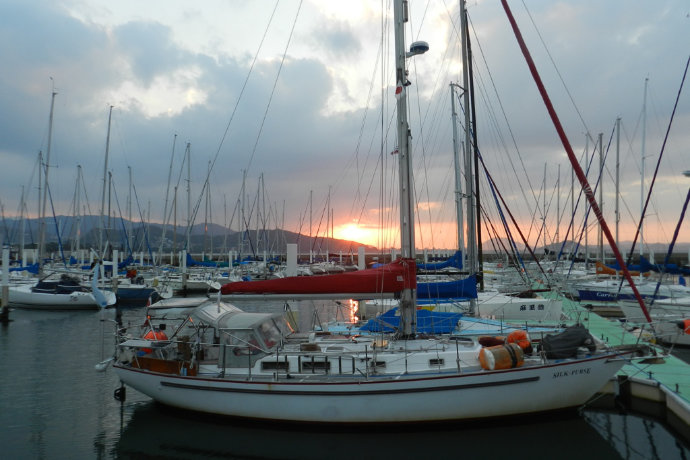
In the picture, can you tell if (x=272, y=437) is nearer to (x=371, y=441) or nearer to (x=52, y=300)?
(x=371, y=441)

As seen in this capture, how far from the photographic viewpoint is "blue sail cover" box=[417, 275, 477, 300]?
14664mm

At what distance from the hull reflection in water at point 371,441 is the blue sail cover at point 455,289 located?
506 centimetres

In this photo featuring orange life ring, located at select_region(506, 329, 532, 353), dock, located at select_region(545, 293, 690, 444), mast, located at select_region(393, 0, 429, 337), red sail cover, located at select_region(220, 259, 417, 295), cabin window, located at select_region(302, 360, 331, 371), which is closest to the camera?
Result: dock, located at select_region(545, 293, 690, 444)

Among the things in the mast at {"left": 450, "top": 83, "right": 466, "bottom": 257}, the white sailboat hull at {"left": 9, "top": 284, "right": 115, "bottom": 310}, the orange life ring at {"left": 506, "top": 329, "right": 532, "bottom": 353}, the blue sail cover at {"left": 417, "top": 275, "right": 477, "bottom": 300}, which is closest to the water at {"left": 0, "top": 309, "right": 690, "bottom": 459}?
the orange life ring at {"left": 506, "top": 329, "right": 532, "bottom": 353}

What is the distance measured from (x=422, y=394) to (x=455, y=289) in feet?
20.8

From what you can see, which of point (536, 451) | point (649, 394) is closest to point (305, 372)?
point (536, 451)

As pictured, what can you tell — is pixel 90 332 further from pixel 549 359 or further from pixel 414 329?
pixel 549 359

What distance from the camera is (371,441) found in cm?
923

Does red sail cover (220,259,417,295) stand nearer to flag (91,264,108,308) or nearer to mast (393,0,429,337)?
mast (393,0,429,337)

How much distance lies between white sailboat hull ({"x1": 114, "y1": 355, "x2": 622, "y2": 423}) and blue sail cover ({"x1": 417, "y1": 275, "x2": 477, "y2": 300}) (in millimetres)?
5306

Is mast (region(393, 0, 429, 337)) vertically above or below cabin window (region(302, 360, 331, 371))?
above

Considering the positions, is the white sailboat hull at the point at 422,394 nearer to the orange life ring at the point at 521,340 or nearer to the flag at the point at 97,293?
the orange life ring at the point at 521,340

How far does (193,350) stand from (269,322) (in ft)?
6.57

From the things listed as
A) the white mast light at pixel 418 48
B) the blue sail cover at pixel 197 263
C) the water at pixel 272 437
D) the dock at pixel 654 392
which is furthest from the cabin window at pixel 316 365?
the blue sail cover at pixel 197 263
